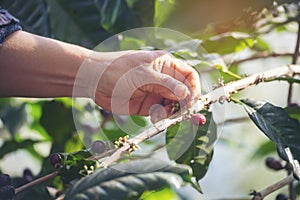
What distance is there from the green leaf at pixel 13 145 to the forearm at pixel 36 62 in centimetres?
47

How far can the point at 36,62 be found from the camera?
1.13 metres

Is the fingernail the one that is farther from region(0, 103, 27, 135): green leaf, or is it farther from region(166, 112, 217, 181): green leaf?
region(0, 103, 27, 135): green leaf

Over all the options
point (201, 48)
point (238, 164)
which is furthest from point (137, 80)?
point (238, 164)

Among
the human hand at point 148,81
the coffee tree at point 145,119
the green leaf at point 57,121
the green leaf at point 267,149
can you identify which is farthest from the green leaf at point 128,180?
the green leaf at point 267,149

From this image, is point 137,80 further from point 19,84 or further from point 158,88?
point 19,84

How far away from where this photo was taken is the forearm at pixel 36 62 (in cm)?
113

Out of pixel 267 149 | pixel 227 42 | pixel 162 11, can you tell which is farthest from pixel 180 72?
pixel 267 149

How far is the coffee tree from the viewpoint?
1.18m

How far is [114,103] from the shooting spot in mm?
1161

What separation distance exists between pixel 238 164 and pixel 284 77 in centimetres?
171

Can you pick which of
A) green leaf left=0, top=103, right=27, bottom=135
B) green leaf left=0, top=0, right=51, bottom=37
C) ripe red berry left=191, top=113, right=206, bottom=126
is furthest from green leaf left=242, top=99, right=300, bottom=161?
green leaf left=0, top=103, right=27, bottom=135

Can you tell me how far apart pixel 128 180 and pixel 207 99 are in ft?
0.68

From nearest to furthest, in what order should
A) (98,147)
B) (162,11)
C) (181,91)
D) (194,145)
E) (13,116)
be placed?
(181,91) < (98,147) < (194,145) < (162,11) < (13,116)

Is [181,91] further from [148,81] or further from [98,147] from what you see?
[98,147]
